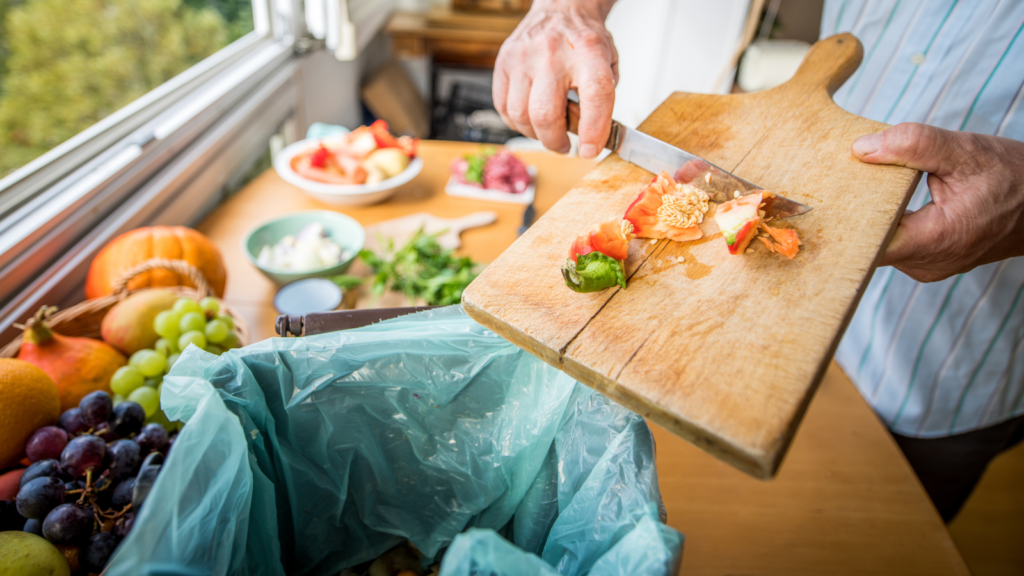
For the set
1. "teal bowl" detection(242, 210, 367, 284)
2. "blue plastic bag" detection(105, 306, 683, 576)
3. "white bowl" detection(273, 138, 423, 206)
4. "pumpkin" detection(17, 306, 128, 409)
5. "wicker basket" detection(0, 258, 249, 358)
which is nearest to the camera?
"blue plastic bag" detection(105, 306, 683, 576)

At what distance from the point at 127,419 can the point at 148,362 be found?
12 cm

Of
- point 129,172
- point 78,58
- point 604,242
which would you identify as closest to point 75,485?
point 604,242

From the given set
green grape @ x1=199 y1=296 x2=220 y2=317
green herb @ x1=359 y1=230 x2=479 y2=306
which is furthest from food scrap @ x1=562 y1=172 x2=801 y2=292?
green grape @ x1=199 y1=296 x2=220 y2=317

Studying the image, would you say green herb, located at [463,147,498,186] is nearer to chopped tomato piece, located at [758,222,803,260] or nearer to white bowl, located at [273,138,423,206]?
white bowl, located at [273,138,423,206]

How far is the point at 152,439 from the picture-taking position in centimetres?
60

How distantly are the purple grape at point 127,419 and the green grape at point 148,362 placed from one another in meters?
0.09

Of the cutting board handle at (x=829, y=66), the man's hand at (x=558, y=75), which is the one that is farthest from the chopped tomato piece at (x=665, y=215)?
the cutting board handle at (x=829, y=66)

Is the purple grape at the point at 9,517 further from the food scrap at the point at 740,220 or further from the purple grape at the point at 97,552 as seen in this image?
the food scrap at the point at 740,220

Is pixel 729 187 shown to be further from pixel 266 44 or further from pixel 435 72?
pixel 435 72

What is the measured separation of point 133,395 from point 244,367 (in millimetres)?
252

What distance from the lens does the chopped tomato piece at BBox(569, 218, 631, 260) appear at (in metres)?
0.56

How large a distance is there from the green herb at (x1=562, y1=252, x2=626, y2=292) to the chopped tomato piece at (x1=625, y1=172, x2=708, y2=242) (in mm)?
100

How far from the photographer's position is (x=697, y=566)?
26.9 inches

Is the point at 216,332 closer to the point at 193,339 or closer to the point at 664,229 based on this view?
the point at 193,339
